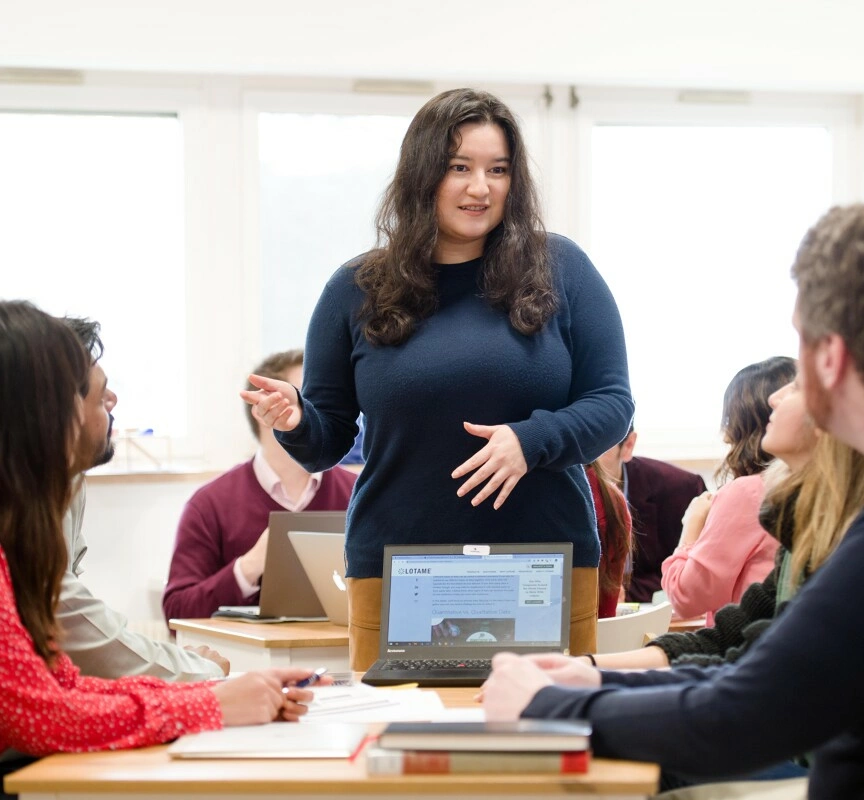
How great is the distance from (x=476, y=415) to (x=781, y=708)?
0.98 m

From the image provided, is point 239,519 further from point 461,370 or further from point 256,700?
point 256,700

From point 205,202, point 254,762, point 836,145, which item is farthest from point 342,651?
point 836,145

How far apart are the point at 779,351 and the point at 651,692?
4.55m

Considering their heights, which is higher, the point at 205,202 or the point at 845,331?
the point at 205,202

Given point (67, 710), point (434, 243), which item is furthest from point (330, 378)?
point (67, 710)

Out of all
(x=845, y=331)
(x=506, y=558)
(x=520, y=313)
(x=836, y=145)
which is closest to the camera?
(x=845, y=331)

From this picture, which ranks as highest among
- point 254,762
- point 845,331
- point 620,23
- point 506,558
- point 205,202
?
point 620,23

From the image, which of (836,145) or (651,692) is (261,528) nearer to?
(651,692)

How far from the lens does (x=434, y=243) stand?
2.19 metres

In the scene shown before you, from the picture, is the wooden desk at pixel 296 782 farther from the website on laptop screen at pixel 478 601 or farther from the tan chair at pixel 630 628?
the tan chair at pixel 630 628

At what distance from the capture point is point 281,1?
15.6 feet

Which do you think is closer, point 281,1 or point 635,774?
point 635,774

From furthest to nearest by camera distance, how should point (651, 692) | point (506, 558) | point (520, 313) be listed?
point (520, 313) < point (506, 558) < point (651, 692)

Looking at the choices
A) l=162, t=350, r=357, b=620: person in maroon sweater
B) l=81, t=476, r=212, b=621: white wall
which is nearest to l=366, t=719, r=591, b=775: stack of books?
l=162, t=350, r=357, b=620: person in maroon sweater
